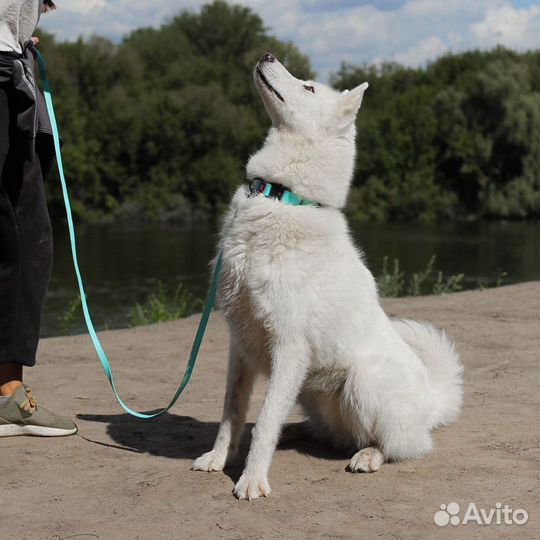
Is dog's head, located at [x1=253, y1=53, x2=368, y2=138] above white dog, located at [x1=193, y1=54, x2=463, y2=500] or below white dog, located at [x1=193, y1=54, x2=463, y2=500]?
above

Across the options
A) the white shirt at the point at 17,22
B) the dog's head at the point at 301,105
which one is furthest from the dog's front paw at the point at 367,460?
the white shirt at the point at 17,22

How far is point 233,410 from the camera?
13.8ft

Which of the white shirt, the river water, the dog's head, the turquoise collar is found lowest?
the river water

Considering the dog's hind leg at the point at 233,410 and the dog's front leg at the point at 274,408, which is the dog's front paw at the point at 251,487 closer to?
the dog's front leg at the point at 274,408

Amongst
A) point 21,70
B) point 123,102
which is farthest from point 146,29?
point 21,70

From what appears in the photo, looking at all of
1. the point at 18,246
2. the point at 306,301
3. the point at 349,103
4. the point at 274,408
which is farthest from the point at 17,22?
the point at 274,408

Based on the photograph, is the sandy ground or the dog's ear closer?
the sandy ground

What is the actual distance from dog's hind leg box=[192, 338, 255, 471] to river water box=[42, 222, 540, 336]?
7.08 m

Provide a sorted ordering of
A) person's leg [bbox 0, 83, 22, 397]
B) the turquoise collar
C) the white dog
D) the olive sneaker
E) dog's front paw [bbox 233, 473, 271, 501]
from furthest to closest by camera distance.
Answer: the olive sneaker
person's leg [bbox 0, 83, 22, 397]
the turquoise collar
the white dog
dog's front paw [bbox 233, 473, 271, 501]

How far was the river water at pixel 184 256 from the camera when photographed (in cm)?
1624

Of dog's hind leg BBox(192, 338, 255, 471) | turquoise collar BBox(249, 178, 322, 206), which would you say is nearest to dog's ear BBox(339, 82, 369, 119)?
turquoise collar BBox(249, 178, 322, 206)

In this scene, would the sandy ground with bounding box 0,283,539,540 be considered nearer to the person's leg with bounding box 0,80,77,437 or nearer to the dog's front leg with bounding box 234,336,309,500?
the dog's front leg with bounding box 234,336,309,500

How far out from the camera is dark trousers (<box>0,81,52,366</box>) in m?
4.29

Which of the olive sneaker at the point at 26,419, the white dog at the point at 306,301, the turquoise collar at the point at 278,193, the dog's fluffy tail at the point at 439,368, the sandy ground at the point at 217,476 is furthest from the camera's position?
the dog's fluffy tail at the point at 439,368
